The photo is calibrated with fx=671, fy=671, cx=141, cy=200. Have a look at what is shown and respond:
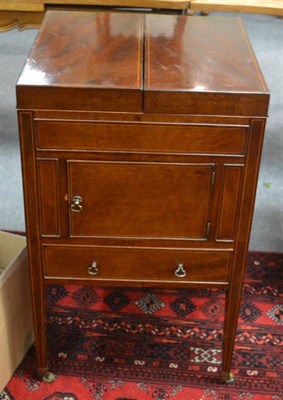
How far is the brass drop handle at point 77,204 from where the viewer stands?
1.46 meters

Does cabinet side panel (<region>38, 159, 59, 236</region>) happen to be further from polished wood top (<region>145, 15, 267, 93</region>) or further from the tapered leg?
polished wood top (<region>145, 15, 267, 93</region>)

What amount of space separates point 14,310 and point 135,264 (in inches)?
15.1

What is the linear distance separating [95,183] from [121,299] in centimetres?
70

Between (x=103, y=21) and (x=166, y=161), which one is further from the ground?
(x=103, y=21)

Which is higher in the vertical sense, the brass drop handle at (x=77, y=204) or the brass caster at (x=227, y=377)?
the brass drop handle at (x=77, y=204)

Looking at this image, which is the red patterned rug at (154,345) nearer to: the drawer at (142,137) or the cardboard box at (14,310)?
the cardboard box at (14,310)

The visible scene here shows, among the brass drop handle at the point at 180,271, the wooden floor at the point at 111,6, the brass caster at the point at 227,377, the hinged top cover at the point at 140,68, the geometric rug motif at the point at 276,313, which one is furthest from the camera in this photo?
the wooden floor at the point at 111,6

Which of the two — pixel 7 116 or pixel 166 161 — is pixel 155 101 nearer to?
pixel 166 161

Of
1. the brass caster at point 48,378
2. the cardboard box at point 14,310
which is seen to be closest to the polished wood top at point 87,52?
the cardboard box at point 14,310

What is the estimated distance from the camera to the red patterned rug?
1.78m

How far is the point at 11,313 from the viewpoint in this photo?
1.72 meters

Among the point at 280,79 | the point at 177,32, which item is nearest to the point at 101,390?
the point at 177,32

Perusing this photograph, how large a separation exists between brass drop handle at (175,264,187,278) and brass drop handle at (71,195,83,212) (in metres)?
0.28

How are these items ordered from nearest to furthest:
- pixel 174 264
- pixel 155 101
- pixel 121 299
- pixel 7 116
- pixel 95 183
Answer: pixel 155 101 → pixel 95 183 → pixel 174 264 → pixel 121 299 → pixel 7 116
